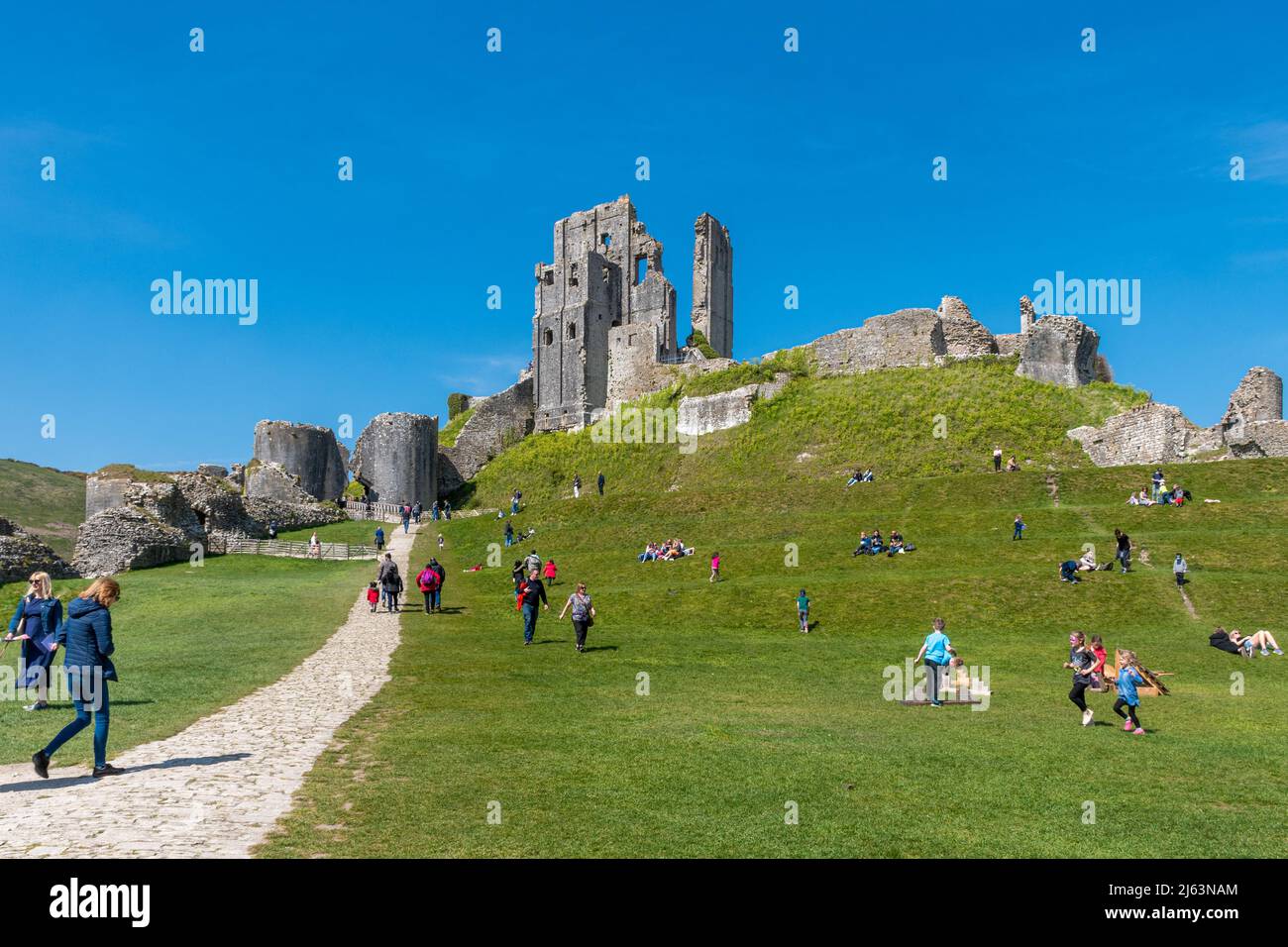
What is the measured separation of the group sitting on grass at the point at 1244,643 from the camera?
2058 centimetres

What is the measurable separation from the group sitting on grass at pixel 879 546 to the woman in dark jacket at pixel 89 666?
25.2 meters

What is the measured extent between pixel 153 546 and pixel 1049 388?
156 feet

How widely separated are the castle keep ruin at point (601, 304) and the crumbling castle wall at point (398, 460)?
44.7ft

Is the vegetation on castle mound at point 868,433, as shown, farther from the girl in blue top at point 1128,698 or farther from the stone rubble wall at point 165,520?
the girl in blue top at point 1128,698

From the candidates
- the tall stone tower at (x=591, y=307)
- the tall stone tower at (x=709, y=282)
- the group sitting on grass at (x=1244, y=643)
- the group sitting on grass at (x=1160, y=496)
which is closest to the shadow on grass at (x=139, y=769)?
the group sitting on grass at (x=1244, y=643)

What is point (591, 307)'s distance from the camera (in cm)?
8344

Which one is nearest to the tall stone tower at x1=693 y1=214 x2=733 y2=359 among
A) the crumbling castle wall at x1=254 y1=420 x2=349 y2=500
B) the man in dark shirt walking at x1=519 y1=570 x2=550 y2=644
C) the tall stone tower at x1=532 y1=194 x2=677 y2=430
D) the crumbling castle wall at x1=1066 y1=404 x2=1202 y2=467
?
the tall stone tower at x1=532 y1=194 x2=677 y2=430

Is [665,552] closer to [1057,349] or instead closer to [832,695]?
[832,695]

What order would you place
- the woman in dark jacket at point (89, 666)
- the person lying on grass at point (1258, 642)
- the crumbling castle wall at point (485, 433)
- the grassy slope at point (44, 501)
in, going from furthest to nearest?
the crumbling castle wall at point (485, 433)
the grassy slope at point (44, 501)
the person lying on grass at point (1258, 642)
the woman in dark jacket at point (89, 666)

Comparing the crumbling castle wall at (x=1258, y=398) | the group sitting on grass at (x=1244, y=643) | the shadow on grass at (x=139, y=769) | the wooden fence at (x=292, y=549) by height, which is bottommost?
the group sitting on grass at (x=1244, y=643)

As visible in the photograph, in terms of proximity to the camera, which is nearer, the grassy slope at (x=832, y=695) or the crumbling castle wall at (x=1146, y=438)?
the grassy slope at (x=832, y=695)

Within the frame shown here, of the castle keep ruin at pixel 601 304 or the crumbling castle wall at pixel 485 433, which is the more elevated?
the castle keep ruin at pixel 601 304

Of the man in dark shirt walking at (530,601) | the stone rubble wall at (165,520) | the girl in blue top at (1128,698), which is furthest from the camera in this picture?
the stone rubble wall at (165,520)

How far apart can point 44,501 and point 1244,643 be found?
227 feet
